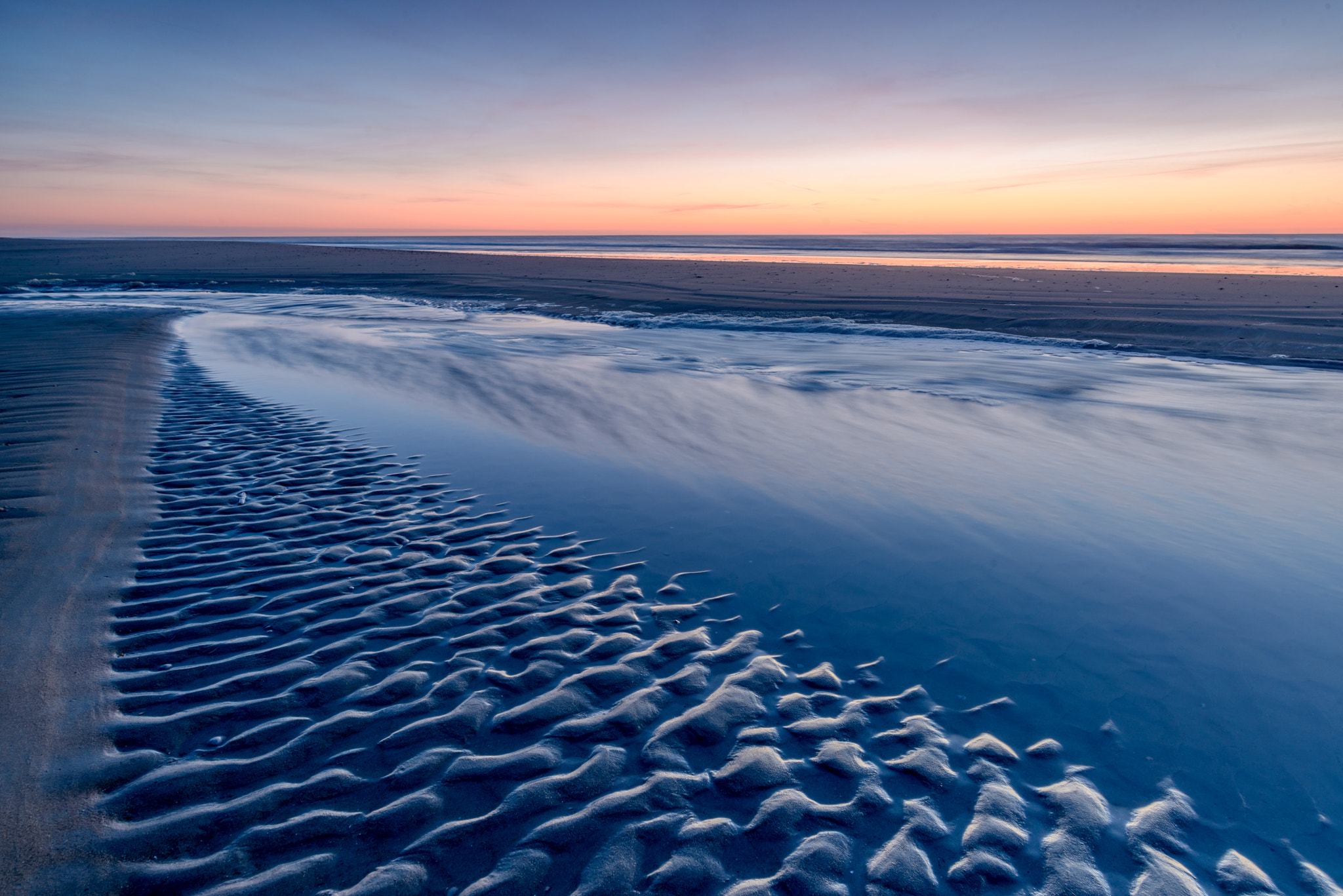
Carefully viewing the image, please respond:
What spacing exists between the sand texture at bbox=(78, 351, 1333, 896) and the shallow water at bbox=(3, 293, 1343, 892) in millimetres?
96

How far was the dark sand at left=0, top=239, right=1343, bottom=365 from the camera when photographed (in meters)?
14.8

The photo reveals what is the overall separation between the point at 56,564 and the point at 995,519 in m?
6.72

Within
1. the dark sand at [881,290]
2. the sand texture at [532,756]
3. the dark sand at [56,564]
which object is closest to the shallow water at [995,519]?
the sand texture at [532,756]

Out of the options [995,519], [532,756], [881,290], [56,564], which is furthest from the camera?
[881,290]

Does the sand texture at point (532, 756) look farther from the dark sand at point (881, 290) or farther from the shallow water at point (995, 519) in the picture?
the dark sand at point (881, 290)

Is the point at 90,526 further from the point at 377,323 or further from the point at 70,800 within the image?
the point at 377,323

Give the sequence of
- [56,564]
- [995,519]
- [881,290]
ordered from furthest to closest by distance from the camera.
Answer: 1. [881,290]
2. [995,519]
3. [56,564]

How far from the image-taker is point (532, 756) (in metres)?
2.89

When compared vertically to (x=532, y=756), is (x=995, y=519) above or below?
above

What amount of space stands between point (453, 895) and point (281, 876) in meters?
0.59

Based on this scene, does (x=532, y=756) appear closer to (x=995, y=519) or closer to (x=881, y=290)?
(x=995, y=519)

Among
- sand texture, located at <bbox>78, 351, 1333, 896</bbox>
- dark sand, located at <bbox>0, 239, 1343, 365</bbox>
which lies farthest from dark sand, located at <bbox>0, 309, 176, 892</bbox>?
dark sand, located at <bbox>0, 239, 1343, 365</bbox>

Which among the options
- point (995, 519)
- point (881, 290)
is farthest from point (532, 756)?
point (881, 290)

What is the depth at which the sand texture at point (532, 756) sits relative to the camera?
2398mm
